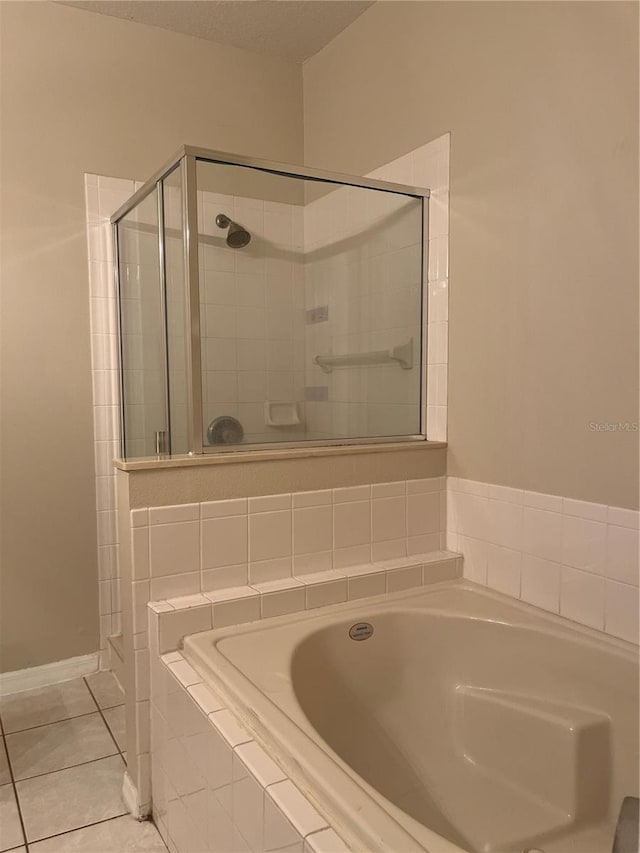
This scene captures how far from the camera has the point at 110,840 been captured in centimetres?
167

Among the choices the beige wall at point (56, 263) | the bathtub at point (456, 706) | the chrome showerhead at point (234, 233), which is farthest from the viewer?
the beige wall at point (56, 263)

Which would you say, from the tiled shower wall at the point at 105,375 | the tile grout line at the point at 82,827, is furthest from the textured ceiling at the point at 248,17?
the tile grout line at the point at 82,827

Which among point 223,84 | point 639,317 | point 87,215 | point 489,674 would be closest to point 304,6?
point 223,84

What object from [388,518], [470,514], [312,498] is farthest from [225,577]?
[470,514]

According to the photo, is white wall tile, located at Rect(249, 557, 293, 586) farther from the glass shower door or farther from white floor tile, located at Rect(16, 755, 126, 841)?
white floor tile, located at Rect(16, 755, 126, 841)

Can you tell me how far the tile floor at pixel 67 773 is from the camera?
167cm

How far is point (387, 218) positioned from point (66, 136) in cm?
125

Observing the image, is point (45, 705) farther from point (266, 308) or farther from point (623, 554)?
point (623, 554)

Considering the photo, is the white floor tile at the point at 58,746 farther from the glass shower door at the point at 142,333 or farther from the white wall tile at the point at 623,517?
the white wall tile at the point at 623,517

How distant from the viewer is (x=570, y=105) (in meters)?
1.68

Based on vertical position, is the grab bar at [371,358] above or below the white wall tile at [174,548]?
above

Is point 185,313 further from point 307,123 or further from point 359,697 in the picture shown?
point 307,123

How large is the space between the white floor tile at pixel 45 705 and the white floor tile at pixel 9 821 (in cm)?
35

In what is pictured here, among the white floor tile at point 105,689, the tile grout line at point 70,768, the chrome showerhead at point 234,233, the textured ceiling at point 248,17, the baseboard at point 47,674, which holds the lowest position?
the tile grout line at point 70,768
